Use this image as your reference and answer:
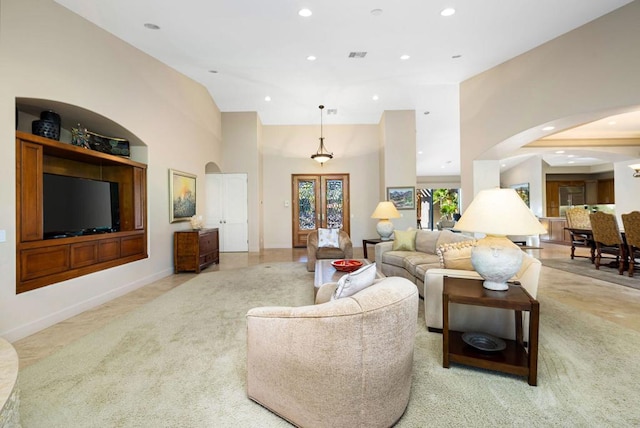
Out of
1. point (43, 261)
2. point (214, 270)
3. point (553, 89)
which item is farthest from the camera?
point (214, 270)

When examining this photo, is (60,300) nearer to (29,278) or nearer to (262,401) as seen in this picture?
(29,278)

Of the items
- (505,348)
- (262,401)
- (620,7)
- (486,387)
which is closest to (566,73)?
(620,7)

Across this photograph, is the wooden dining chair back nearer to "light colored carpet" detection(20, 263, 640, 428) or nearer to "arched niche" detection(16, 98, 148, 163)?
"light colored carpet" detection(20, 263, 640, 428)

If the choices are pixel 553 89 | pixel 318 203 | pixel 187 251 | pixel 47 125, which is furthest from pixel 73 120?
pixel 553 89

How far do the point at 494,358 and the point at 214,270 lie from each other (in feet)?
16.3

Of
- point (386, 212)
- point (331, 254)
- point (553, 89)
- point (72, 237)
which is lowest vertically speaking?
point (331, 254)

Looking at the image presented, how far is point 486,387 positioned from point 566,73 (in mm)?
4781

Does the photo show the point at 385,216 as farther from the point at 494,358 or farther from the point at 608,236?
the point at 608,236

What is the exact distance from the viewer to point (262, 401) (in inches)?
67.4

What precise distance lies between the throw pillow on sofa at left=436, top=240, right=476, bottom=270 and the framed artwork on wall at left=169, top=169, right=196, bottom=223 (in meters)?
4.84

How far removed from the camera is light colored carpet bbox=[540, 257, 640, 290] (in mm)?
4518

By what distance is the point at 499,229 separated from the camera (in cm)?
206

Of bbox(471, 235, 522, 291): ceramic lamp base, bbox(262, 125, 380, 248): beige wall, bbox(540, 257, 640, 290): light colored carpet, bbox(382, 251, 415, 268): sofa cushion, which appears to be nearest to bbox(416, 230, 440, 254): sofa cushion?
bbox(382, 251, 415, 268): sofa cushion

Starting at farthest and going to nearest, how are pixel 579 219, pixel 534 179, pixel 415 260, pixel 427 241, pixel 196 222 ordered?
pixel 534 179 < pixel 579 219 < pixel 196 222 < pixel 427 241 < pixel 415 260
